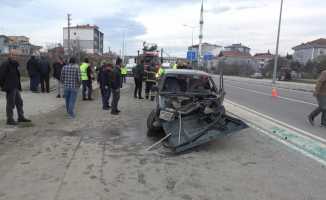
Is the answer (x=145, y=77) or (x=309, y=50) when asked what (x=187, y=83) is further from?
(x=309, y=50)

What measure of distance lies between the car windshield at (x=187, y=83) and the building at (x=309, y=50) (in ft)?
338

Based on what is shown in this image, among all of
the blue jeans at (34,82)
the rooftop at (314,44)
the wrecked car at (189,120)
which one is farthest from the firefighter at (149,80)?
the rooftop at (314,44)

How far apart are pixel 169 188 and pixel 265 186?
1.35 meters

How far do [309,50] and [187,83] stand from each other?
4425 inches

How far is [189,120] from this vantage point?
279 inches

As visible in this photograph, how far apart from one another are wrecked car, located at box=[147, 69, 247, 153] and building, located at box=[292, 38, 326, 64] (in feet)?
343

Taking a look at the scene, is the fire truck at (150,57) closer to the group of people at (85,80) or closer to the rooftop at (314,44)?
the group of people at (85,80)

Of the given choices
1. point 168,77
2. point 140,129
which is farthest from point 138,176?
point 168,77

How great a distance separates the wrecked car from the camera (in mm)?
6562

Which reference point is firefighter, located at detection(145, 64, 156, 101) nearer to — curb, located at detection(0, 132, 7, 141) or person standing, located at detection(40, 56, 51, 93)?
person standing, located at detection(40, 56, 51, 93)

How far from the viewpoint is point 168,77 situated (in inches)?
361

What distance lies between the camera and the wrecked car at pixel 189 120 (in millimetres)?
6562

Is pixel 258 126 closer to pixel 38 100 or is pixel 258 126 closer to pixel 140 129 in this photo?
pixel 140 129

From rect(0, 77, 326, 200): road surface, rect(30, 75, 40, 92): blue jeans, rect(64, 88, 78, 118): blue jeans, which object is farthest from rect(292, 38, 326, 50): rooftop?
rect(0, 77, 326, 200): road surface
